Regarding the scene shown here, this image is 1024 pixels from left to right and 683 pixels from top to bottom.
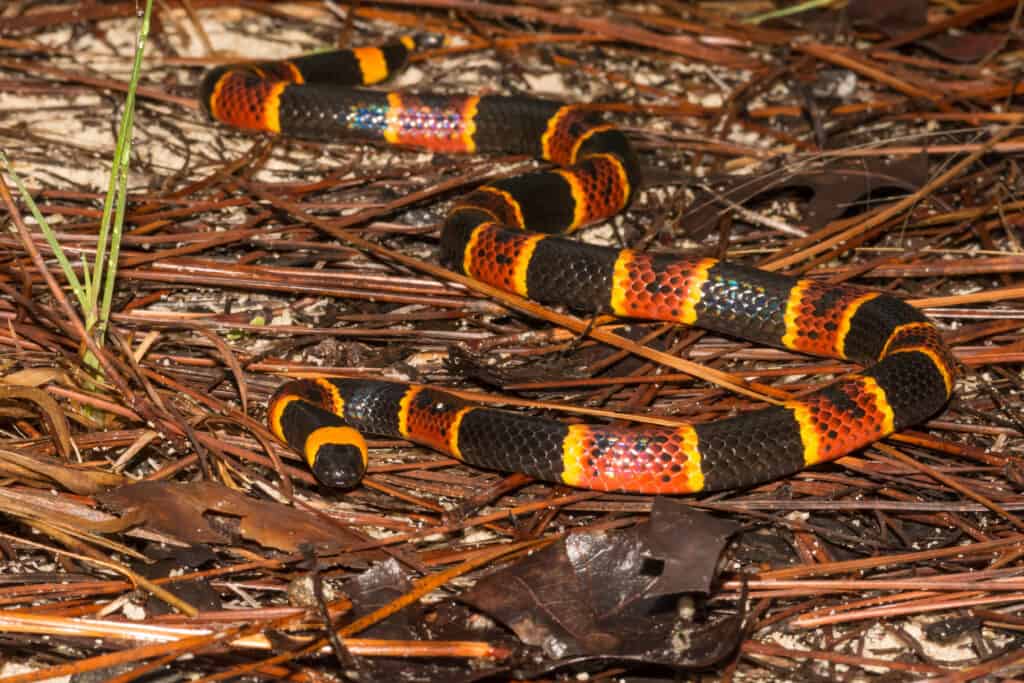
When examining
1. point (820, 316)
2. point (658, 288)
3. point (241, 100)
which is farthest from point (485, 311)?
point (241, 100)

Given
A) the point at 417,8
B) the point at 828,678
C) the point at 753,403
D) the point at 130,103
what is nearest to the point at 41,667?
the point at 130,103

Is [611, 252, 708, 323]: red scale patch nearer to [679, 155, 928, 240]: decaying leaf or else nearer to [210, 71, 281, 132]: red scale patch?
[679, 155, 928, 240]: decaying leaf

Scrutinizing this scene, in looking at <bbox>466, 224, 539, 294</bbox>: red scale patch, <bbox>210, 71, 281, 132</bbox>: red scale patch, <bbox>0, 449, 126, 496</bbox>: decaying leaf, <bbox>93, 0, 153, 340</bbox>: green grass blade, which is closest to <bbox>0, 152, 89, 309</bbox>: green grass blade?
<bbox>93, 0, 153, 340</bbox>: green grass blade

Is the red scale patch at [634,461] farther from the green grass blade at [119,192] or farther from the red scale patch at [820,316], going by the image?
the green grass blade at [119,192]

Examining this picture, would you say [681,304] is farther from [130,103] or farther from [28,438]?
[28,438]

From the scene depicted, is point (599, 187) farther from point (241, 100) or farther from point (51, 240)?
point (51, 240)

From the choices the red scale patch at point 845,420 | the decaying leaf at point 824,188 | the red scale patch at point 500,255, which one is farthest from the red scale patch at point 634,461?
the decaying leaf at point 824,188
